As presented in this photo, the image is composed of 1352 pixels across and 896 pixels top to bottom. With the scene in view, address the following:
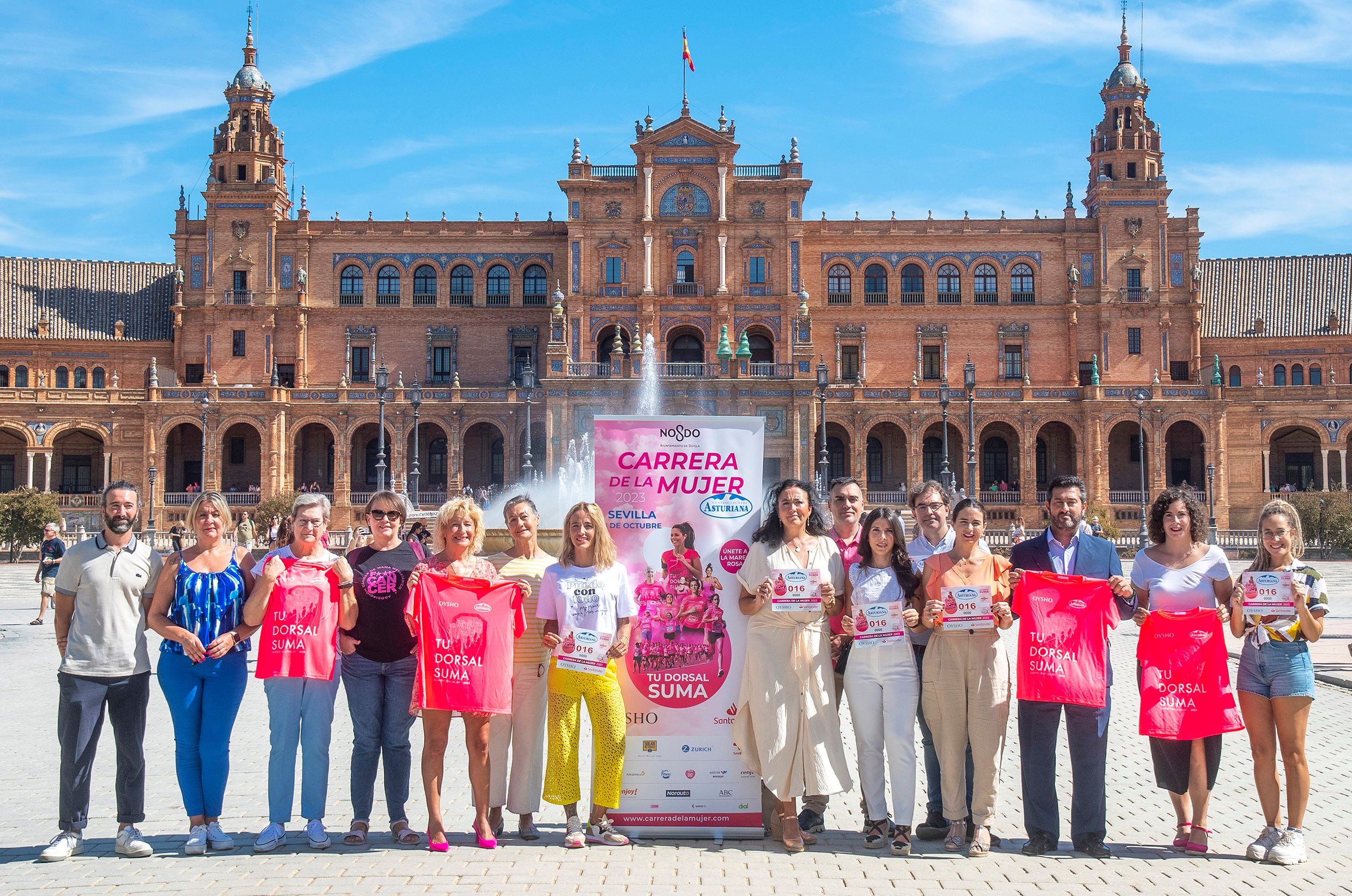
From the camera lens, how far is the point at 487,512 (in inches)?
1288

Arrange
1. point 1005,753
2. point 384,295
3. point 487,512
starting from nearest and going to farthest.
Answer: point 1005,753 < point 487,512 < point 384,295

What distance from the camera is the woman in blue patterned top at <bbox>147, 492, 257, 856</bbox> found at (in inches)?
302

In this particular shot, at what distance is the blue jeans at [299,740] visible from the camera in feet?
25.4

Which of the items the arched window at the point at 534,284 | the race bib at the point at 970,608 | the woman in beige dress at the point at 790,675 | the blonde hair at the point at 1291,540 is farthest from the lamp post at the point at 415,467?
the blonde hair at the point at 1291,540

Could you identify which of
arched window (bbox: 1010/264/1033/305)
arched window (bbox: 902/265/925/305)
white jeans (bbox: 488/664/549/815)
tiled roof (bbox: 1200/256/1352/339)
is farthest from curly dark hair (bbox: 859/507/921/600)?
tiled roof (bbox: 1200/256/1352/339)

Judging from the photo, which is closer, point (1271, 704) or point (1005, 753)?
point (1271, 704)

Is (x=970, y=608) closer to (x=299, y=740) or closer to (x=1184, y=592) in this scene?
(x=1184, y=592)

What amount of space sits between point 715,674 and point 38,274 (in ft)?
207

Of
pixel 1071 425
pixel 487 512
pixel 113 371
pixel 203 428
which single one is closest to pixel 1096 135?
pixel 1071 425

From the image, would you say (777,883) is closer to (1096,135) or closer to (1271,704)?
(1271,704)

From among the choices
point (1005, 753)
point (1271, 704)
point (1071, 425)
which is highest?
point (1071, 425)

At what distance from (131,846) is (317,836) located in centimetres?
115

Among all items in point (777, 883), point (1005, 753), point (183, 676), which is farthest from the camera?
point (1005, 753)

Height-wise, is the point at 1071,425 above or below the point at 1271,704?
above
